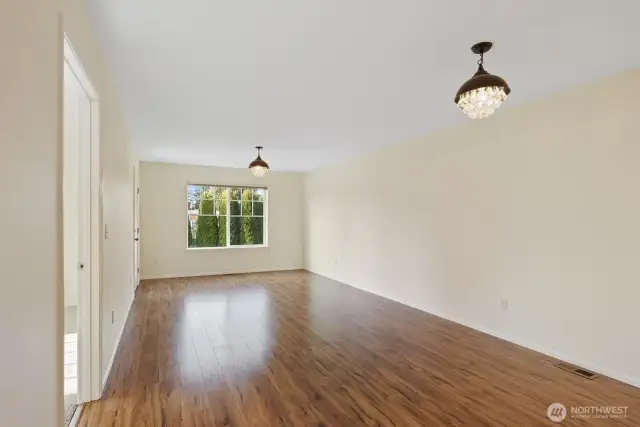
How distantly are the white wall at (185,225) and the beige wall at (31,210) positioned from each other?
5.77 m

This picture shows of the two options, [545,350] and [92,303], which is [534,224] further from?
[92,303]

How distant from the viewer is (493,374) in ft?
9.32

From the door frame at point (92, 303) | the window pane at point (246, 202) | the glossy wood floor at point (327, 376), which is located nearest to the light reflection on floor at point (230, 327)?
the glossy wood floor at point (327, 376)

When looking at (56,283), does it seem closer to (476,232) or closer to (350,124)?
(350,124)

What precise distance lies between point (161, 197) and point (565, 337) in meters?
6.86

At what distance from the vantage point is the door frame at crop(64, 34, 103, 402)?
2332mm

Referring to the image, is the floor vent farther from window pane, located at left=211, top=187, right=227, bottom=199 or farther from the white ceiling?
window pane, located at left=211, top=187, right=227, bottom=199

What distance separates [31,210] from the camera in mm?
1194

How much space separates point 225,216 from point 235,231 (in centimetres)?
40

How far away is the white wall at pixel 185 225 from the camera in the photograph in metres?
7.05

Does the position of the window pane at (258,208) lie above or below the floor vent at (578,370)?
above

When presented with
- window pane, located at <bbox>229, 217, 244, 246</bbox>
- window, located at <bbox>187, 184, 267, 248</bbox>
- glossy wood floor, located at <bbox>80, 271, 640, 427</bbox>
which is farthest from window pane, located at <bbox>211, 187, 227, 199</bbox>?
glossy wood floor, located at <bbox>80, 271, 640, 427</bbox>

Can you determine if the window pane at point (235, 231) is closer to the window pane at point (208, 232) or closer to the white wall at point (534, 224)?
the window pane at point (208, 232)

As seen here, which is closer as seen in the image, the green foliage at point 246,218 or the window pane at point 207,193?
the window pane at point 207,193
